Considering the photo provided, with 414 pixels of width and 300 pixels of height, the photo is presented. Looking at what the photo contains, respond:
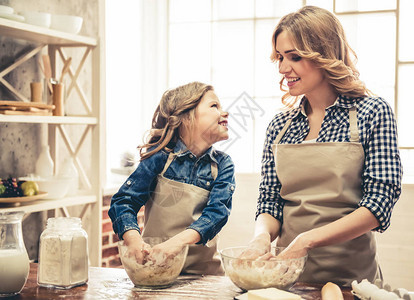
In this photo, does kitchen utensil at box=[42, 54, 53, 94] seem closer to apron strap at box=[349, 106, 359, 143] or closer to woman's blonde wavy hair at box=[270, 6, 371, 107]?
woman's blonde wavy hair at box=[270, 6, 371, 107]

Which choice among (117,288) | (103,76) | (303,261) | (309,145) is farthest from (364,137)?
(103,76)

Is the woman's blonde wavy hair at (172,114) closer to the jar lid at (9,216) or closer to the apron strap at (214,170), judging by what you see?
the apron strap at (214,170)

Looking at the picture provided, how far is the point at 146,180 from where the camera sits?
1796 millimetres

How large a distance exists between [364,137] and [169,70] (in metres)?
2.61

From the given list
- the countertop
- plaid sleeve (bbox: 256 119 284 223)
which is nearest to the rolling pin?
the countertop

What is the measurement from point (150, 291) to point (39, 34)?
5.79 ft

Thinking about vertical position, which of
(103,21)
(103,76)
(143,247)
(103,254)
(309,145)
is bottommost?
(103,254)

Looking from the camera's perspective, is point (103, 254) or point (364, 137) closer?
point (364, 137)

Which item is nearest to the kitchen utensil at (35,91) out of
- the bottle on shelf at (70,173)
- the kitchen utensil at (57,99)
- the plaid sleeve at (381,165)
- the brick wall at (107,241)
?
the kitchen utensil at (57,99)

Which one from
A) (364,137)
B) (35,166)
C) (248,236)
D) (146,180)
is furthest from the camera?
(248,236)

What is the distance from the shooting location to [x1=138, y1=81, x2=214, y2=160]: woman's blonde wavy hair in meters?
1.87

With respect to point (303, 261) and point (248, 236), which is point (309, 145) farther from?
point (248, 236)

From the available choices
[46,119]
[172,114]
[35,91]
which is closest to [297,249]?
[172,114]

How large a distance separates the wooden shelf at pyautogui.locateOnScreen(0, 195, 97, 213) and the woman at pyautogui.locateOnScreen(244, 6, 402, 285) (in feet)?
4.23
